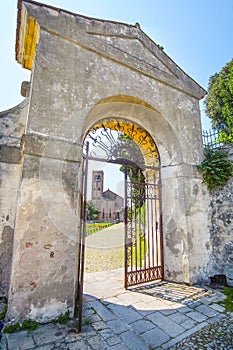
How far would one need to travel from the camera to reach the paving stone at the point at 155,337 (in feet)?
8.55

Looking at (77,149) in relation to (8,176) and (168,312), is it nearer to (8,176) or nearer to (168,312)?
(8,176)

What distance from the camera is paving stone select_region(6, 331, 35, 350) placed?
94.2 inches

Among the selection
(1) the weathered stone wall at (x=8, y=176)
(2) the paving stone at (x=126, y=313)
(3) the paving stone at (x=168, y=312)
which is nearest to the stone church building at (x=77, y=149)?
(1) the weathered stone wall at (x=8, y=176)

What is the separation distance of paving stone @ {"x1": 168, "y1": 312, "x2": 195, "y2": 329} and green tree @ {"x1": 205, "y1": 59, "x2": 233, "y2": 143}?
14.5m

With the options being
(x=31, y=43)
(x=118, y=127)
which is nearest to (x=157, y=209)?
(x=118, y=127)

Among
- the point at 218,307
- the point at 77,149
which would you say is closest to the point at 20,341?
the point at 77,149

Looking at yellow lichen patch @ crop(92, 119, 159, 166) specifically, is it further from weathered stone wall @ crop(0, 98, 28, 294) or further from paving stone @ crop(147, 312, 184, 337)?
paving stone @ crop(147, 312, 184, 337)

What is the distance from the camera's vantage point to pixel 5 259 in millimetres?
3412

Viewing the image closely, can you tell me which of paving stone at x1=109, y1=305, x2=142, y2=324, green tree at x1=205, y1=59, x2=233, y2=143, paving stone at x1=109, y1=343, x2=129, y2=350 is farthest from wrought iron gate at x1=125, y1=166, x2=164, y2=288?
green tree at x1=205, y1=59, x2=233, y2=143

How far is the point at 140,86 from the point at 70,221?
3.76m

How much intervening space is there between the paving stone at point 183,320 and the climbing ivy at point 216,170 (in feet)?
11.0

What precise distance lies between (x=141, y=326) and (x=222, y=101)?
57.7ft

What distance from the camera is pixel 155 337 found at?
8.93 feet

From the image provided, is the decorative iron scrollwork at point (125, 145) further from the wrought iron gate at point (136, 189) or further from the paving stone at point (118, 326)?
the paving stone at point (118, 326)
